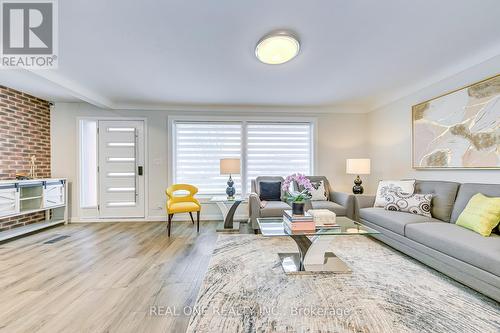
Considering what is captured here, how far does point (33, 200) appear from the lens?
3.66m

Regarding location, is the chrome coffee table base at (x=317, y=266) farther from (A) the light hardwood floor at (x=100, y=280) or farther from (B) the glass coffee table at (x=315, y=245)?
(A) the light hardwood floor at (x=100, y=280)

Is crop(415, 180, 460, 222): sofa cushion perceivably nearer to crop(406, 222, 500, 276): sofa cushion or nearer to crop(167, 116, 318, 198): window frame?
crop(406, 222, 500, 276): sofa cushion

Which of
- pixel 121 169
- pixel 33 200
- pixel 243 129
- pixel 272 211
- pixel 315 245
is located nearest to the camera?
pixel 315 245

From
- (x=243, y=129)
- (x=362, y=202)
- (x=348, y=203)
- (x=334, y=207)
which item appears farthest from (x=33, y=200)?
(x=362, y=202)

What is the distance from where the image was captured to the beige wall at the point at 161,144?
14.0 feet

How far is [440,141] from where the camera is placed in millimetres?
2953

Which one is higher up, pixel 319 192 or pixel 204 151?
pixel 204 151

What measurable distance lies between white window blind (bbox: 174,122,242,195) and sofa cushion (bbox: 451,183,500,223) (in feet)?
11.0

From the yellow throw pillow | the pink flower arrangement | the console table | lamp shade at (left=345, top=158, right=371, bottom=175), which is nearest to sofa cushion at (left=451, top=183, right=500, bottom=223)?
the yellow throw pillow

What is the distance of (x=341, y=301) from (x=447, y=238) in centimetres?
116

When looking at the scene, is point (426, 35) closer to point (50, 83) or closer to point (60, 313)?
point (60, 313)

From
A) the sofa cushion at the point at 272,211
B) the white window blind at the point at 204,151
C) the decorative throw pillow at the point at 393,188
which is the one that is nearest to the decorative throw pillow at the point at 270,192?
the sofa cushion at the point at 272,211

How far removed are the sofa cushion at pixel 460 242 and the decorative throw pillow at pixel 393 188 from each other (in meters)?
0.79

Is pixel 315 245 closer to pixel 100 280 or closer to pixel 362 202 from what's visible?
pixel 362 202
